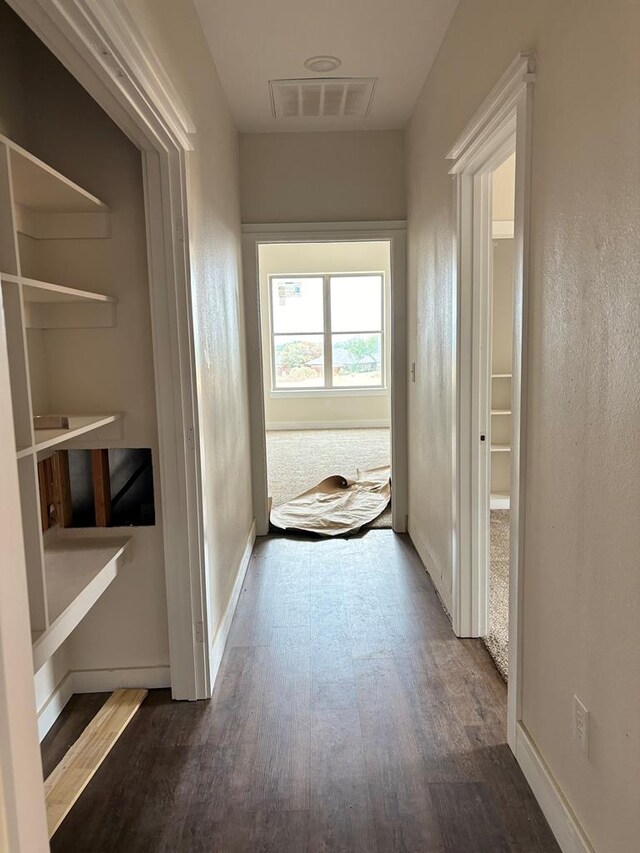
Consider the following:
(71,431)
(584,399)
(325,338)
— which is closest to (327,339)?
(325,338)

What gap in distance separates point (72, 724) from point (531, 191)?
238cm

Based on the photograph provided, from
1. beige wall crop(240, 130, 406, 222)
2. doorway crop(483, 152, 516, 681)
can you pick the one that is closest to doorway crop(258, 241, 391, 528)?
doorway crop(483, 152, 516, 681)

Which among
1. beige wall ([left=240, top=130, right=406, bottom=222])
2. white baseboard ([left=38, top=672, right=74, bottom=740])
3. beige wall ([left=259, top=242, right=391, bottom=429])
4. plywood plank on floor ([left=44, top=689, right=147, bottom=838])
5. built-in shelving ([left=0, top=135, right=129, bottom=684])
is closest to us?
built-in shelving ([left=0, top=135, right=129, bottom=684])

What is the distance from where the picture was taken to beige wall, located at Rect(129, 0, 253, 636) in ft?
7.37

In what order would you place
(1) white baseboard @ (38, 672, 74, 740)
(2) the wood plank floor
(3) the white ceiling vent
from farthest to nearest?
(3) the white ceiling vent, (1) white baseboard @ (38, 672, 74, 740), (2) the wood plank floor

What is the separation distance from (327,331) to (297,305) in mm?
601

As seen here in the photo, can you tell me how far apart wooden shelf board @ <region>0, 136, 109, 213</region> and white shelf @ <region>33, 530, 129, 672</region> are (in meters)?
1.20

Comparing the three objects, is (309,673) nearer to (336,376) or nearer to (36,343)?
(36,343)

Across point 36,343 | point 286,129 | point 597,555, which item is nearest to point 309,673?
point 597,555

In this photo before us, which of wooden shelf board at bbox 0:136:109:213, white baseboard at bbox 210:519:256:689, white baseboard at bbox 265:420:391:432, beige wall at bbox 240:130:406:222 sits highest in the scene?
beige wall at bbox 240:130:406:222

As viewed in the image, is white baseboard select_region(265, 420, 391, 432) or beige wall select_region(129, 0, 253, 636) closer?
beige wall select_region(129, 0, 253, 636)

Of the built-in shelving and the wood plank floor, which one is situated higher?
the built-in shelving

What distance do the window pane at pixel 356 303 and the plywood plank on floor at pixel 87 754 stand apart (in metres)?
7.52

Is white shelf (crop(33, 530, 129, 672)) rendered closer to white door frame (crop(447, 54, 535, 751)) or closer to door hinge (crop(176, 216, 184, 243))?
door hinge (crop(176, 216, 184, 243))
